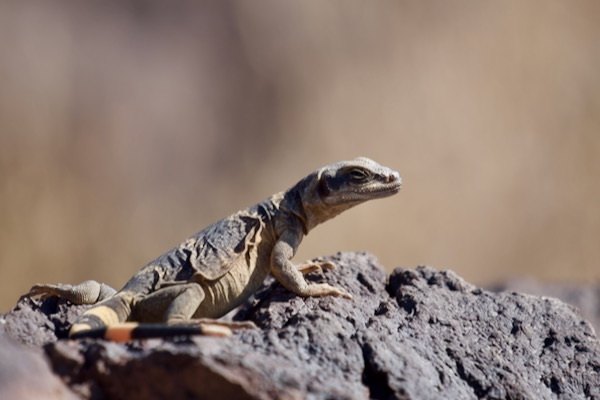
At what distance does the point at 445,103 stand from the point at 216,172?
12.8 feet

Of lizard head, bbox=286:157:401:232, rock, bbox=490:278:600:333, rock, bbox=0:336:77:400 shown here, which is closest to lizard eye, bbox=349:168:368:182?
lizard head, bbox=286:157:401:232

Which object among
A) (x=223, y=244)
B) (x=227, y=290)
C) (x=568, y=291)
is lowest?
(x=227, y=290)

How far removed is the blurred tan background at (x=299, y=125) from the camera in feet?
29.2

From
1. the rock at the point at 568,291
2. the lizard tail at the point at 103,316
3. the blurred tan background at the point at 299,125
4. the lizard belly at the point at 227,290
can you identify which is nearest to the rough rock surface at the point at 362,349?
the lizard belly at the point at 227,290

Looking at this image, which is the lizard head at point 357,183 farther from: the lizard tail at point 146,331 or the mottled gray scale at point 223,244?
the lizard tail at point 146,331

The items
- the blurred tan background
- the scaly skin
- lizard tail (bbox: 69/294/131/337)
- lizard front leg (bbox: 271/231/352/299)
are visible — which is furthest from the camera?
the blurred tan background

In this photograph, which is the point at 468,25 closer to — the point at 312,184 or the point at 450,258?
the point at 450,258

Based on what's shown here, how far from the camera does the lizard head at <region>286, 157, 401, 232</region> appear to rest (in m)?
4.38

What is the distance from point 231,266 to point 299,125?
5981 mm

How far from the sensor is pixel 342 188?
14.4 feet

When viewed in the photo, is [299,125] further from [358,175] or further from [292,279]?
[292,279]

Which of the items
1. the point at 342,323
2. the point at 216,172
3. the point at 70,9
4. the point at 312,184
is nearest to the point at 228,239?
the point at 312,184

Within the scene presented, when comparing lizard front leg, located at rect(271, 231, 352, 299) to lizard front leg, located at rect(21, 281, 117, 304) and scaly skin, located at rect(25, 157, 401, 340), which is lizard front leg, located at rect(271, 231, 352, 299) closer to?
scaly skin, located at rect(25, 157, 401, 340)

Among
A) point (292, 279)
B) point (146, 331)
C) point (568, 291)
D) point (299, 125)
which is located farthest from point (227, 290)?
point (299, 125)
